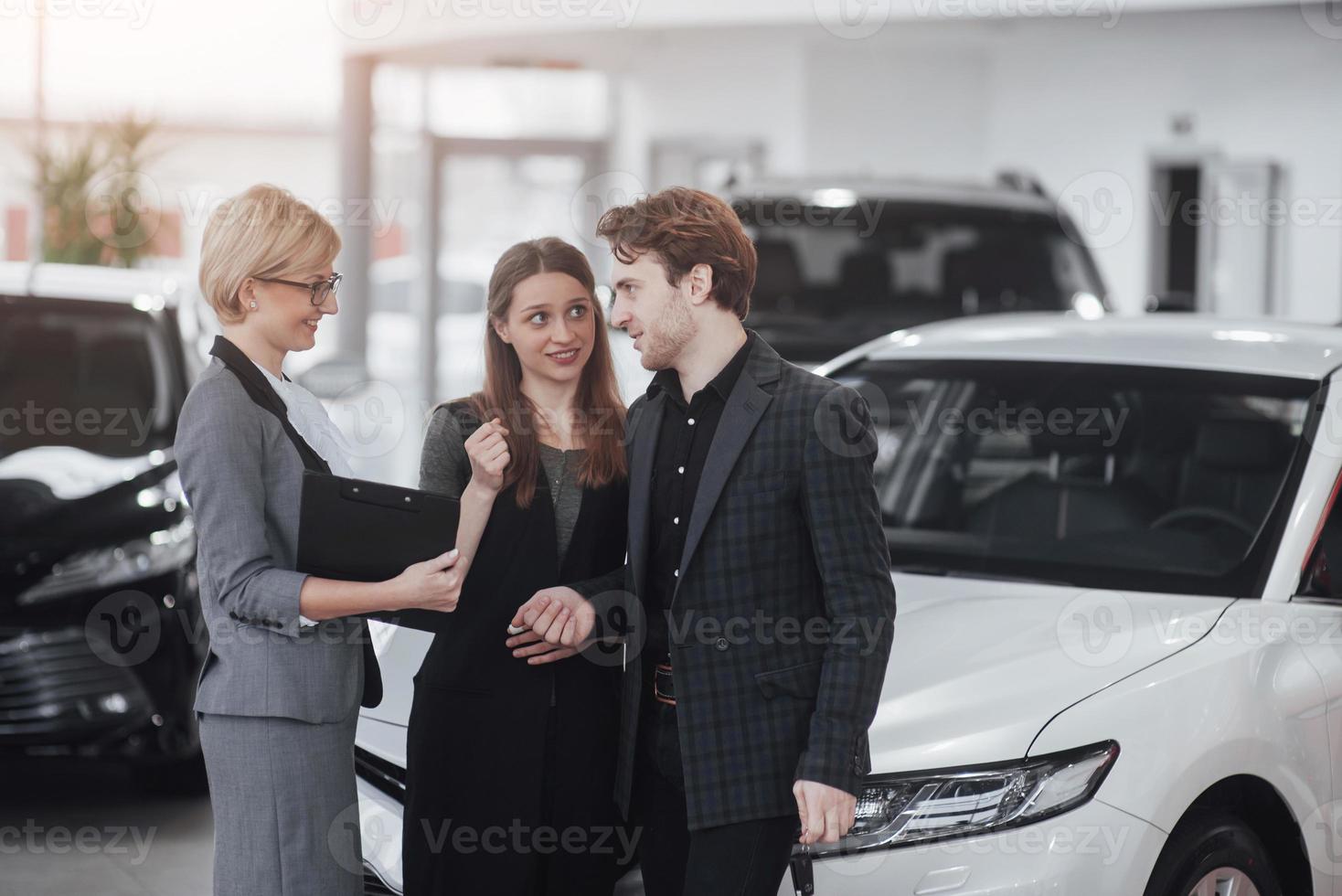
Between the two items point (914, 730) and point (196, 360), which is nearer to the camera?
point (914, 730)

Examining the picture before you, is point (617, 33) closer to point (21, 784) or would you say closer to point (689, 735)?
point (21, 784)

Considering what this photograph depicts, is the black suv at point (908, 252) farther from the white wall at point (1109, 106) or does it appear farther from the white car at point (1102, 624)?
the white wall at point (1109, 106)

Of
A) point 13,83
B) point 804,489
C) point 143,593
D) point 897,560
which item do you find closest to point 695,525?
point 804,489

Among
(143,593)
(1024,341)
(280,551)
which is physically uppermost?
(1024,341)

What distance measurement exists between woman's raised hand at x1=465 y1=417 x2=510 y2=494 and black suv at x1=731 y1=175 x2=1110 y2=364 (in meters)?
4.68

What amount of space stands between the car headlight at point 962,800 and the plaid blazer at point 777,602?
0.39 metres

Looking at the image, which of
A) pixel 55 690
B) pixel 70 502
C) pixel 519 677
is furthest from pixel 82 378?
pixel 519 677

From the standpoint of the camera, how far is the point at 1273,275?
13023 millimetres

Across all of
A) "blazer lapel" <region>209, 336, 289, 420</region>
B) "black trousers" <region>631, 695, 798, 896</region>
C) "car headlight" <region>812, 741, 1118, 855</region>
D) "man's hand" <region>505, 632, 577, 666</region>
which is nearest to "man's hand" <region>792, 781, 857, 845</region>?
"black trousers" <region>631, 695, 798, 896</region>

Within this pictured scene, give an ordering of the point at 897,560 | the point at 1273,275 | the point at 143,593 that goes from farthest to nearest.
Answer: the point at 1273,275 → the point at 143,593 → the point at 897,560

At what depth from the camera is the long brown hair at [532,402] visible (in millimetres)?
2740

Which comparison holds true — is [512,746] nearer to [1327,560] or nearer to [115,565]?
[1327,560]

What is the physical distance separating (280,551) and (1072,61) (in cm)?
1249

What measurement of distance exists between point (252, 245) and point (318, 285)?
0.39 feet
